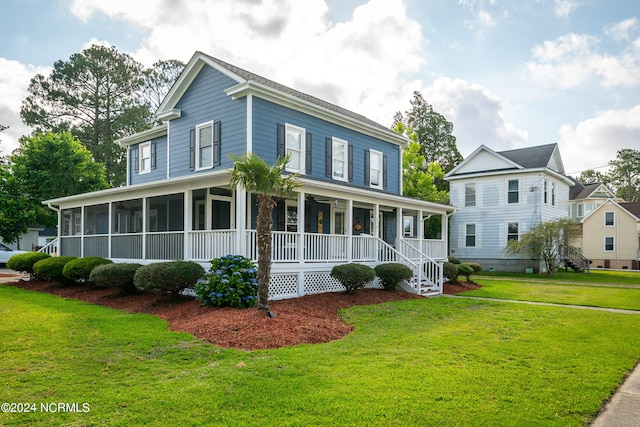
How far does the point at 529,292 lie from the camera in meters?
16.3

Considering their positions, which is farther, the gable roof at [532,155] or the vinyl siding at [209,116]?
the gable roof at [532,155]

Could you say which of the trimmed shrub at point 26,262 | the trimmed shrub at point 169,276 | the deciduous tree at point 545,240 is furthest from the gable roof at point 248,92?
the deciduous tree at point 545,240

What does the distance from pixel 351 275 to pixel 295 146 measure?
5328 mm

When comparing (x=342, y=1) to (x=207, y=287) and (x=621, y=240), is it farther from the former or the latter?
(x=621, y=240)

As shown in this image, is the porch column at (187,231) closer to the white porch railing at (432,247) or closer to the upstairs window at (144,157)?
the upstairs window at (144,157)

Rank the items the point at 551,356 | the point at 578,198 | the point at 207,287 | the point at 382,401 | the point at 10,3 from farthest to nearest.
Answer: the point at 578,198, the point at 10,3, the point at 207,287, the point at 551,356, the point at 382,401

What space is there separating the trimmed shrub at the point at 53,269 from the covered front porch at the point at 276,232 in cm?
148

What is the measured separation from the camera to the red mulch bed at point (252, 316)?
7.65 metres

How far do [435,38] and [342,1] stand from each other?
11.5 feet

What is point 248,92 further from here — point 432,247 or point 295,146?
point 432,247

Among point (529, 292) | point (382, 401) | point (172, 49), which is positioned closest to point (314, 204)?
point (529, 292)

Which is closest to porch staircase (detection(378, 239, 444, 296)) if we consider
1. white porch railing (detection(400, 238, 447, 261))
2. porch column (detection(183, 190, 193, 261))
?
white porch railing (detection(400, 238, 447, 261))

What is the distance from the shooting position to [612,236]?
38.7 m

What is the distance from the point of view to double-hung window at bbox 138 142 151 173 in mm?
19578
